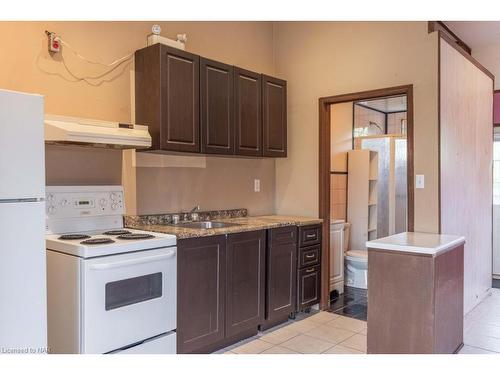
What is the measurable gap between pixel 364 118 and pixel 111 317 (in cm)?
448

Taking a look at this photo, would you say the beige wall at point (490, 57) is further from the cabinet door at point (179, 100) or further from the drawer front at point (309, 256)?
the cabinet door at point (179, 100)

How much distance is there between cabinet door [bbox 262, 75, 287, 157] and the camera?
12.5ft

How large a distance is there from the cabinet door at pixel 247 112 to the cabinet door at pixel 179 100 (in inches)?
17.4

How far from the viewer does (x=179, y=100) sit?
306cm

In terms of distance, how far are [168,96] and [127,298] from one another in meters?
1.41

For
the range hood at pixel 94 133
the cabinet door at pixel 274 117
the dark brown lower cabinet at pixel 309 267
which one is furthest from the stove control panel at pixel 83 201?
the dark brown lower cabinet at pixel 309 267

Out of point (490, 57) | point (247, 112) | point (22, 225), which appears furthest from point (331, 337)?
point (490, 57)

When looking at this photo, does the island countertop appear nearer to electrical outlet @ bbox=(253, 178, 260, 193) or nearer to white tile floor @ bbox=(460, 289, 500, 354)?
white tile floor @ bbox=(460, 289, 500, 354)

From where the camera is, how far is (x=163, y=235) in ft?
8.59

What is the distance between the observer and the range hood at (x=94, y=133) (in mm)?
2473

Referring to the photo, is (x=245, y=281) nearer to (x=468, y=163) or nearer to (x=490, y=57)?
(x=468, y=163)

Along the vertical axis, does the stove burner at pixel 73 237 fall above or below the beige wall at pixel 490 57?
below
